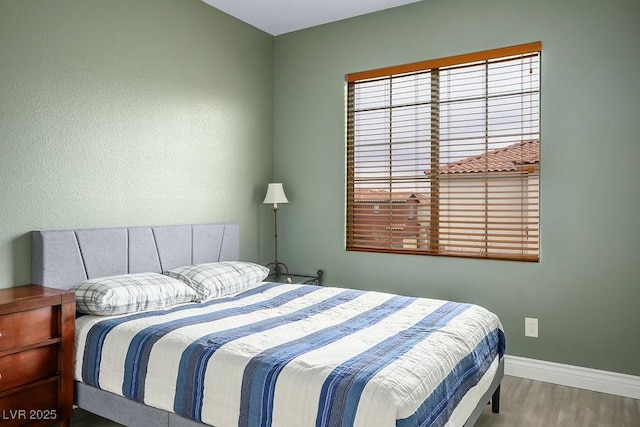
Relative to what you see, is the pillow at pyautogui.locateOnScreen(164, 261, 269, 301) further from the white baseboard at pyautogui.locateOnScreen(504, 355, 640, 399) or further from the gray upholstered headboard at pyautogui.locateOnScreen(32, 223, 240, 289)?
the white baseboard at pyautogui.locateOnScreen(504, 355, 640, 399)

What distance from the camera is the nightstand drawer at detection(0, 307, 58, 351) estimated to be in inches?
82.7

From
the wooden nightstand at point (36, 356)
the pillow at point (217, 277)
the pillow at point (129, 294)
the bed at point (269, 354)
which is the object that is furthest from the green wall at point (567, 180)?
the wooden nightstand at point (36, 356)

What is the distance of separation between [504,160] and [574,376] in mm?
1527

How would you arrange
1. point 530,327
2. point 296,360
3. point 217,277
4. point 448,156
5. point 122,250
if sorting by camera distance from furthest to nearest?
point 448,156 < point 530,327 < point 217,277 < point 122,250 < point 296,360

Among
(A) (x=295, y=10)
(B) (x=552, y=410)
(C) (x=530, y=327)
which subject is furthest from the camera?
(A) (x=295, y=10)

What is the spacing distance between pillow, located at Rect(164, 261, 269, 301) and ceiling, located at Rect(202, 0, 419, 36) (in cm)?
205

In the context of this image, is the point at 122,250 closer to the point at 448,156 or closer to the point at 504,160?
the point at 448,156

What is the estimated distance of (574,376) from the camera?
3.13 metres

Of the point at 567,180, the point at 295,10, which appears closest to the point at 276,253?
the point at 295,10

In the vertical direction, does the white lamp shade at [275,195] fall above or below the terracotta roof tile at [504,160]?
below

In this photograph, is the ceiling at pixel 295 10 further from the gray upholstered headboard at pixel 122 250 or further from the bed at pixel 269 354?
the bed at pixel 269 354

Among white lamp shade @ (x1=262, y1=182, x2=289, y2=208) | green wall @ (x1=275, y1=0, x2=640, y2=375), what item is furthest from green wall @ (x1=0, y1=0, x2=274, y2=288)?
green wall @ (x1=275, y1=0, x2=640, y2=375)

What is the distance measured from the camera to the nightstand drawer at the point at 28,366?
2117 mm

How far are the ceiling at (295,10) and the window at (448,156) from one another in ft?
1.63
